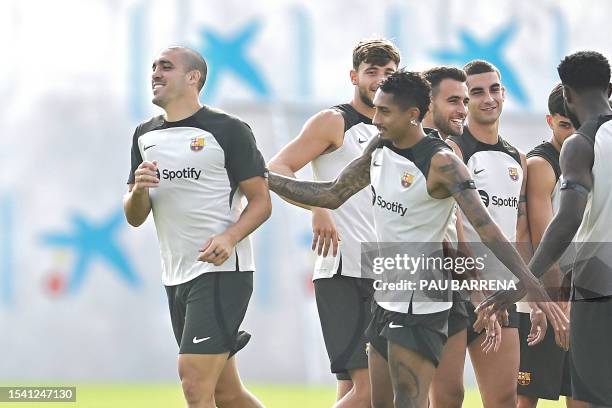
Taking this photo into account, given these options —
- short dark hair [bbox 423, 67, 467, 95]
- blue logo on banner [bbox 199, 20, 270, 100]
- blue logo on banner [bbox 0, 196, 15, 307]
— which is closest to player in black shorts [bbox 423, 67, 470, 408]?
short dark hair [bbox 423, 67, 467, 95]

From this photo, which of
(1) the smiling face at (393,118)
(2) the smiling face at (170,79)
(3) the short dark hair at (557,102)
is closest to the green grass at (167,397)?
(3) the short dark hair at (557,102)

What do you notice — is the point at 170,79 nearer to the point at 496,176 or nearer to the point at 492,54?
the point at 496,176

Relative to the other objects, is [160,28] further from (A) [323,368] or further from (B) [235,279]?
(B) [235,279]

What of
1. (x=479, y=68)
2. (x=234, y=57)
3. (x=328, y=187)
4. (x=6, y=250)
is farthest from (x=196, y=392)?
(x=234, y=57)

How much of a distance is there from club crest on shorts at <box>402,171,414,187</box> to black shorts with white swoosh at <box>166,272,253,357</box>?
1.29 m

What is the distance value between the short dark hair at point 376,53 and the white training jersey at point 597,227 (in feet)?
6.58

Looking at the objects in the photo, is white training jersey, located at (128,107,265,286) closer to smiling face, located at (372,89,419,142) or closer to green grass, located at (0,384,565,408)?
smiling face, located at (372,89,419,142)

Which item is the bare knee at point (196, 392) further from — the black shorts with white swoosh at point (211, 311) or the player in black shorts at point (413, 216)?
the player in black shorts at point (413, 216)

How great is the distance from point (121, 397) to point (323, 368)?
3.78 meters

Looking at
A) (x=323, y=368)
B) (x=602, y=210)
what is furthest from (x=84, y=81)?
(x=602, y=210)

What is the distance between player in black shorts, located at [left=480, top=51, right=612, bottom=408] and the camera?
19.6 feet

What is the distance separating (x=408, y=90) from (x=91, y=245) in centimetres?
1241

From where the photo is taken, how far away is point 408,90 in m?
6.46

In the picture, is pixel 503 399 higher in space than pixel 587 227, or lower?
lower
